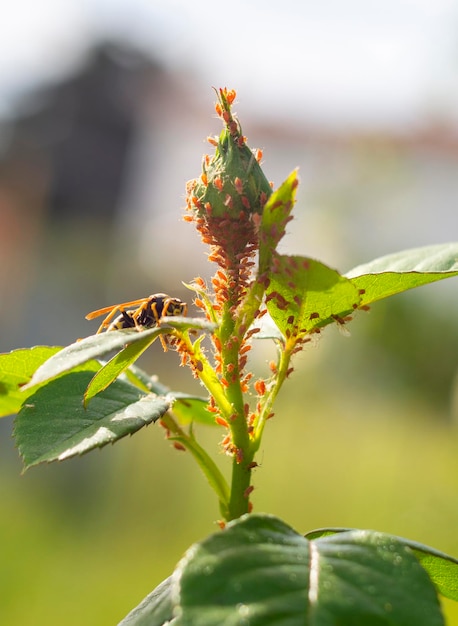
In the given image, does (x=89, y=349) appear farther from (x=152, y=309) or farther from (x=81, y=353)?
(x=152, y=309)

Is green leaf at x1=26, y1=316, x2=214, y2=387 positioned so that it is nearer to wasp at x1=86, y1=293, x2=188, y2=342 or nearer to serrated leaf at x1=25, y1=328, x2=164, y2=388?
serrated leaf at x1=25, y1=328, x2=164, y2=388

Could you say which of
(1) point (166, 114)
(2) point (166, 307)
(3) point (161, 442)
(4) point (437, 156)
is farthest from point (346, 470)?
(1) point (166, 114)

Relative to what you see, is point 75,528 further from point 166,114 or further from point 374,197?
point 166,114

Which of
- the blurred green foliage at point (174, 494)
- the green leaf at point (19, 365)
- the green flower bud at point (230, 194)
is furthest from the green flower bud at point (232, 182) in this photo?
the blurred green foliage at point (174, 494)

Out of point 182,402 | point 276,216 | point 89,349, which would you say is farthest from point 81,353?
point 182,402

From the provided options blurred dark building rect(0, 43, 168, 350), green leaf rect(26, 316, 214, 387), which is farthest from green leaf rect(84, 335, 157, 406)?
blurred dark building rect(0, 43, 168, 350)

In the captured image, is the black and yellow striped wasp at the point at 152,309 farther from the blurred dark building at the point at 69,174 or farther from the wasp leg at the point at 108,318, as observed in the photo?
the blurred dark building at the point at 69,174

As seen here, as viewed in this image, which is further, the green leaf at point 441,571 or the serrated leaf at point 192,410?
the serrated leaf at point 192,410
